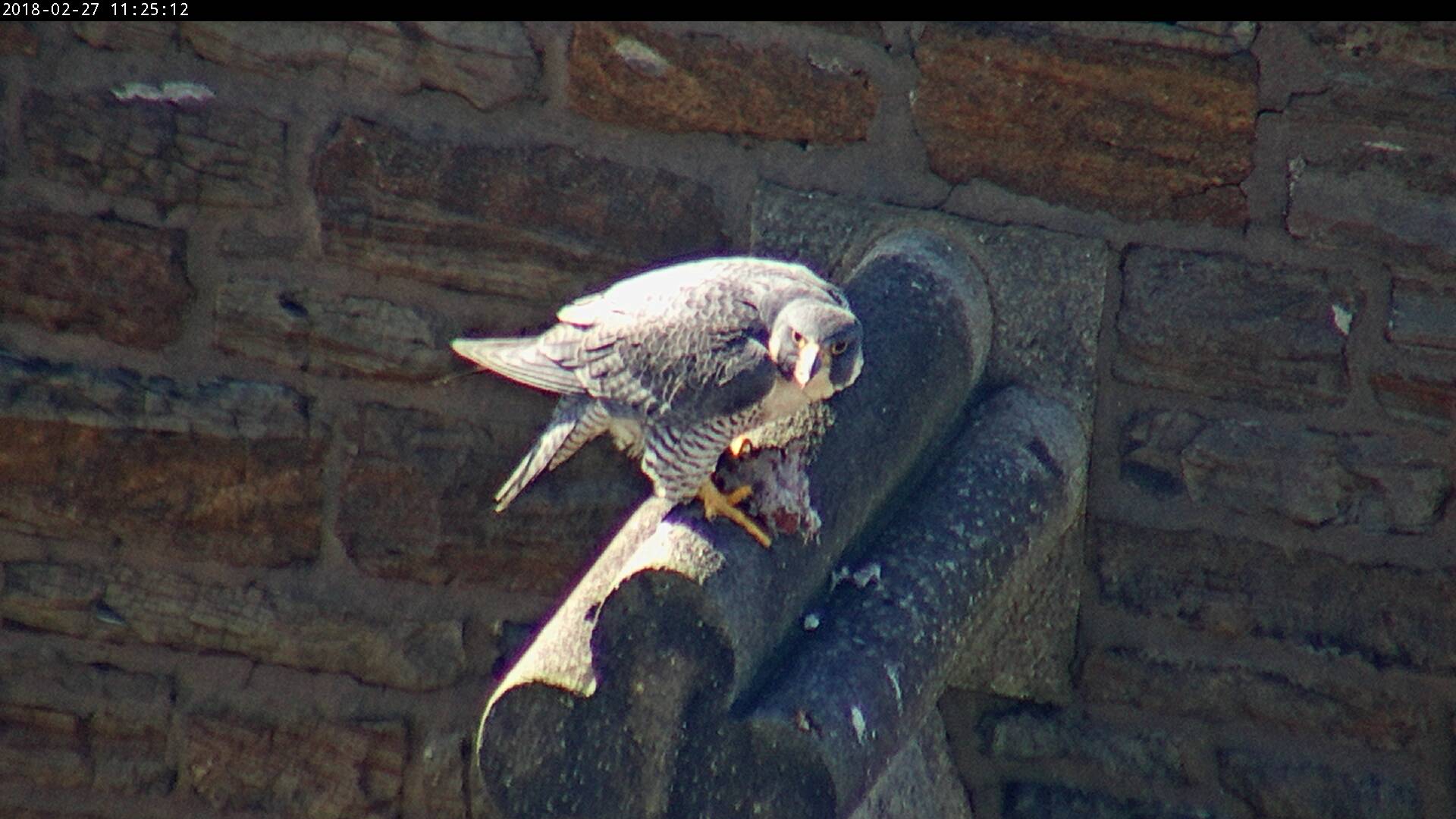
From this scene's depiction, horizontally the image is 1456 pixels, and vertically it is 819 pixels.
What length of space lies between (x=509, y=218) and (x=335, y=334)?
1.06 feet

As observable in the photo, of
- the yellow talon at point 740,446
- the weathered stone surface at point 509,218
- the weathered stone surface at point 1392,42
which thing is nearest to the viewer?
the yellow talon at point 740,446

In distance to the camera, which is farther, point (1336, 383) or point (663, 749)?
point (1336, 383)

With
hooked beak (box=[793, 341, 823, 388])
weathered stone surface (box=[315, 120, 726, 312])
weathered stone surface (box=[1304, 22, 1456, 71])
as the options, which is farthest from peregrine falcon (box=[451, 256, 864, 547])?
weathered stone surface (box=[1304, 22, 1456, 71])

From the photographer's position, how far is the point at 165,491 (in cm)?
229

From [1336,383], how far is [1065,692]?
25.5 inches

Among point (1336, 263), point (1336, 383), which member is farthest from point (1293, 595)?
point (1336, 263)

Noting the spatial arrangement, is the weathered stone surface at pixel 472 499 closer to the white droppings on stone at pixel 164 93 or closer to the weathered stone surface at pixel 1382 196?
the white droppings on stone at pixel 164 93

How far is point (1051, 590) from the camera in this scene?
2.34 meters

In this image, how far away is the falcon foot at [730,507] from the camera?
1745mm

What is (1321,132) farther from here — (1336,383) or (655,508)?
(655,508)

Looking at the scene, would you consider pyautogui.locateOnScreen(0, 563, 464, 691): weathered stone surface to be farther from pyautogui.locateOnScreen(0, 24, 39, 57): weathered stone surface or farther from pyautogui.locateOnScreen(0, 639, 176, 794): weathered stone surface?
pyautogui.locateOnScreen(0, 24, 39, 57): weathered stone surface

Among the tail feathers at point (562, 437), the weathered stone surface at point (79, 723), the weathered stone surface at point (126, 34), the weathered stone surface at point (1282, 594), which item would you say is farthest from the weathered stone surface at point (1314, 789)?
the weathered stone surface at point (126, 34)

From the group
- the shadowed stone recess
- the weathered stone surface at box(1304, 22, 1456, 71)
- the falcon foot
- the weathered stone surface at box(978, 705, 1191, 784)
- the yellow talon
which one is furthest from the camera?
the weathered stone surface at box(978, 705, 1191, 784)

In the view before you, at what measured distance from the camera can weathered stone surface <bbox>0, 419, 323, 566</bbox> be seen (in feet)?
7.43
